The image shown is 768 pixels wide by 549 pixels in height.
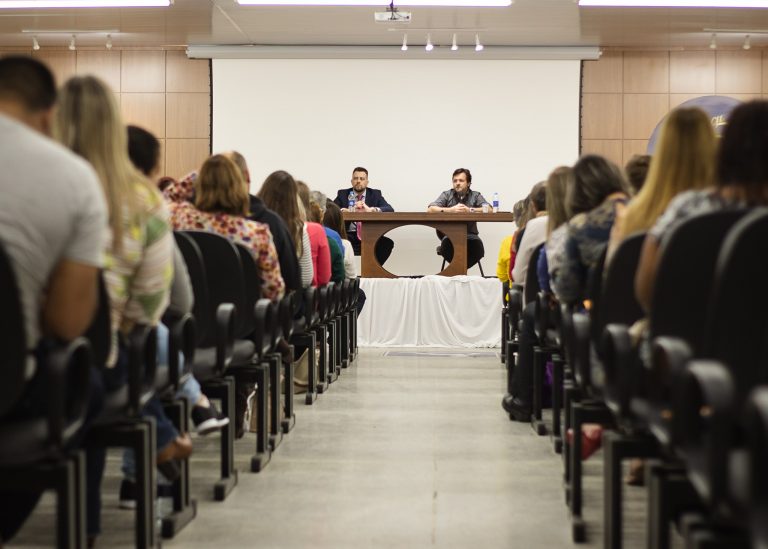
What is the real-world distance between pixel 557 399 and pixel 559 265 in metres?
0.77

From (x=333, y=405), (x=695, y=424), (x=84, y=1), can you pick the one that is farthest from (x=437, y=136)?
(x=695, y=424)

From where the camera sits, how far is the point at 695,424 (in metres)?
1.60

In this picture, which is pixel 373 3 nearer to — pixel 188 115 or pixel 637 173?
pixel 188 115

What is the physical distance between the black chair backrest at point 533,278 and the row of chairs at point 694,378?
160 centimetres

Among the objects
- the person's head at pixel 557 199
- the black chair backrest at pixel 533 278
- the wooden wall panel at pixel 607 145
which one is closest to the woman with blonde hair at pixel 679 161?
the person's head at pixel 557 199

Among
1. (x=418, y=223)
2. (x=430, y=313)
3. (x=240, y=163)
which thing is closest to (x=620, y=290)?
(x=240, y=163)

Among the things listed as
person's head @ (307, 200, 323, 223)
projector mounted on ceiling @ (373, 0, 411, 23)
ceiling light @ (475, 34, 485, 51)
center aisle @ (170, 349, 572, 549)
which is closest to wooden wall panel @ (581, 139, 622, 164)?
ceiling light @ (475, 34, 485, 51)

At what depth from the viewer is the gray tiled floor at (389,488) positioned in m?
2.65

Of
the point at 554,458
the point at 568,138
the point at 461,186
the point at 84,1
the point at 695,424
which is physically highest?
the point at 84,1

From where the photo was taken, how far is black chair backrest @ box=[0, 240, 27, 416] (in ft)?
5.05

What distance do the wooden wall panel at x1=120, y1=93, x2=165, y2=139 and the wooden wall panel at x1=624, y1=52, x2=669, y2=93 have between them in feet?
18.0

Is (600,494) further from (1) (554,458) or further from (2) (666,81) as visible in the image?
(2) (666,81)

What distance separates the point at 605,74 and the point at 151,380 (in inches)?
387

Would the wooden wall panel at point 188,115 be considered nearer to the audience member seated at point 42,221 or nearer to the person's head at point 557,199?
the person's head at point 557,199
